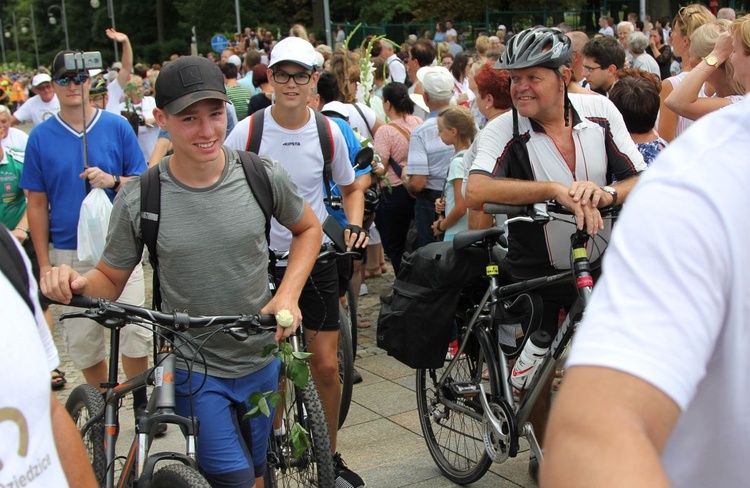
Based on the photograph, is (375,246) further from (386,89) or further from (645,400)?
(645,400)

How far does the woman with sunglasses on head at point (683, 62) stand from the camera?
5.91 m

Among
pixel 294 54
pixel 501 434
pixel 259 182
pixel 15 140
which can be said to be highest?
pixel 294 54

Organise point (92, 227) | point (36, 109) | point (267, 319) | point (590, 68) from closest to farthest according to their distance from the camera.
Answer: point (267, 319), point (92, 227), point (590, 68), point (36, 109)

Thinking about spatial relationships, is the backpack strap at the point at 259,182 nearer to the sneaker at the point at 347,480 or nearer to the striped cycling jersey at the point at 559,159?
the striped cycling jersey at the point at 559,159

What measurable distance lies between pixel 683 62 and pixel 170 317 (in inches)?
184

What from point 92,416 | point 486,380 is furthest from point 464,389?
point 92,416

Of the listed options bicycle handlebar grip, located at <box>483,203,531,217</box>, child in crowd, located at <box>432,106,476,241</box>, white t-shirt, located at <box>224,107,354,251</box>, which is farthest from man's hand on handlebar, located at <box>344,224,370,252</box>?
child in crowd, located at <box>432,106,476,241</box>

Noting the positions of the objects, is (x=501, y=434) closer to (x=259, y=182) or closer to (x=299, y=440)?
(x=299, y=440)

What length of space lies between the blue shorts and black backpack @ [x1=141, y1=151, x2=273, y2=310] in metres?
0.39

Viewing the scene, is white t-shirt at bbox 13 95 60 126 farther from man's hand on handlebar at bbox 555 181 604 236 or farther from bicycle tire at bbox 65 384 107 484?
man's hand on handlebar at bbox 555 181 604 236

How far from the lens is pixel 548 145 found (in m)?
4.05

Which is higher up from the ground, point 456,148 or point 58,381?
point 456,148

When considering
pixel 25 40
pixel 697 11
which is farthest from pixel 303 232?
pixel 25 40

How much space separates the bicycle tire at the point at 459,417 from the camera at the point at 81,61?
236 centimetres
